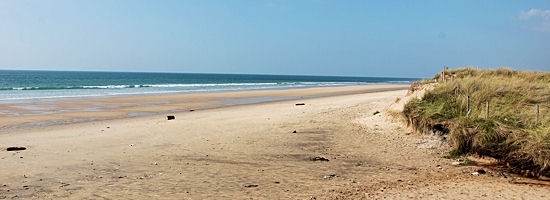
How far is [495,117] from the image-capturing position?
10.6 meters

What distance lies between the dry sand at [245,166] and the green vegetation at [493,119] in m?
0.52

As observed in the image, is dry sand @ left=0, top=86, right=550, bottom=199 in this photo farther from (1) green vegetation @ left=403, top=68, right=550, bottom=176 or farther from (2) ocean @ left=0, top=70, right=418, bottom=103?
(2) ocean @ left=0, top=70, right=418, bottom=103

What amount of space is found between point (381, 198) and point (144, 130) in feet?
30.4

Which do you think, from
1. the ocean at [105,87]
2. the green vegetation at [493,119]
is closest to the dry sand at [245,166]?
the green vegetation at [493,119]

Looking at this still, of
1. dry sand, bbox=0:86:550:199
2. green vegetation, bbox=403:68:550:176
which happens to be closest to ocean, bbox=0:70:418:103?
dry sand, bbox=0:86:550:199

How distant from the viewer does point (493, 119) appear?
33.7 feet

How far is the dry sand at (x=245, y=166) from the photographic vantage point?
706 cm

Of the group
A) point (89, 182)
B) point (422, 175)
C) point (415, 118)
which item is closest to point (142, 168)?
point (89, 182)

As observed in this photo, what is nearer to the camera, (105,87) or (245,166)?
(245,166)

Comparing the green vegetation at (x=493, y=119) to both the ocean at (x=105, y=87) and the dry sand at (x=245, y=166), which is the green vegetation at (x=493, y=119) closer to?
the dry sand at (x=245, y=166)

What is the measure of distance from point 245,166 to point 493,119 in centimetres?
577

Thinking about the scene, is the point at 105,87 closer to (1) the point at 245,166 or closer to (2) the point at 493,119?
(1) the point at 245,166

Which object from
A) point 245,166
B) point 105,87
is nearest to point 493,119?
point 245,166

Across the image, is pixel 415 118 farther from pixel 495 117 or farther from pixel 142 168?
pixel 142 168
